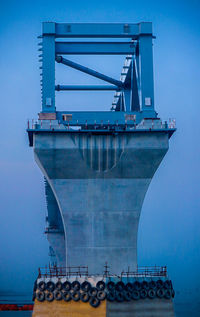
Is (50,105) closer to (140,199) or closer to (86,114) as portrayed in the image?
(86,114)

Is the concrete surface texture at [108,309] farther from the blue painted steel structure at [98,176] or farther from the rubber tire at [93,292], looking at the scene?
the blue painted steel structure at [98,176]

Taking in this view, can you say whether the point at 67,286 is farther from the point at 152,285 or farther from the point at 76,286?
the point at 152,285

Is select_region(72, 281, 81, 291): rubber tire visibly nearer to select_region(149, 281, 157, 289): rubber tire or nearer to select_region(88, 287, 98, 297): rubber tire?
select_region(88, 287, 98, 297): rubber tire

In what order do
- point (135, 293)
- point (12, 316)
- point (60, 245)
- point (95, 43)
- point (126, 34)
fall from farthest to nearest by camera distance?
point (12, 316) → point (60, 245) → point (95, 43) → point (126, 34) → point (135, 293)

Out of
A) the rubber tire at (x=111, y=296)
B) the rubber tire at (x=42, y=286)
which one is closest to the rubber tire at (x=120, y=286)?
the rubber tire at (x=111, y=296)

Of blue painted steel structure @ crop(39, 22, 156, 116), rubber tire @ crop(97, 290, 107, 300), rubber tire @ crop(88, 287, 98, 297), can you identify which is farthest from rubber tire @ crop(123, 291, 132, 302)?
blue painted steel structure @ crop(39, 22, 156, 116)

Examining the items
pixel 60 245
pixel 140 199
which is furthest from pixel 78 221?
pixel 60 245
